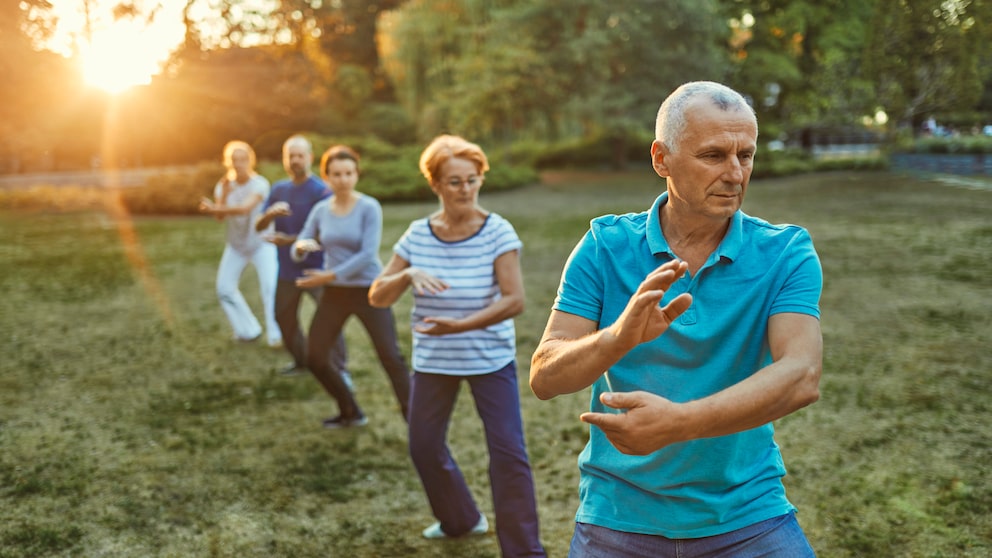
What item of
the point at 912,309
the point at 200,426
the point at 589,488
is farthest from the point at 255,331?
the point at 589,488

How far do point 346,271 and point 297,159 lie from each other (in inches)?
71.1

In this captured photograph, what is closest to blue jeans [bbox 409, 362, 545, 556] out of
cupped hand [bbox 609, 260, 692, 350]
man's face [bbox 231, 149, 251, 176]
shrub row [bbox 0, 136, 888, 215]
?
cupped hand [bbox 609, 260, 692, 350]

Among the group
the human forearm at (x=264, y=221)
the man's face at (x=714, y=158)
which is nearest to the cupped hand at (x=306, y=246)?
the human forearm at (x=264, y=221)

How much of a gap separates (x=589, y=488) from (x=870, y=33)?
3557 centimetres

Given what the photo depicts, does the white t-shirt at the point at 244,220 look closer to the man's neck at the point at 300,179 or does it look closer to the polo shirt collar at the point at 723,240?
the man's neck at the point at 300,179

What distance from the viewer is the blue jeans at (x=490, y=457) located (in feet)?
13.9

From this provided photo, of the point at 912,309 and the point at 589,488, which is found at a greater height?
the point at 589,488

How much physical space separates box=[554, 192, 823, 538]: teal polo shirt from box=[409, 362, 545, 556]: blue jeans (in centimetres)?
191

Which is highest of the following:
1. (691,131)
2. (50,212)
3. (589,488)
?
(691,131)

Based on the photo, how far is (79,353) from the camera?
9.76 meters

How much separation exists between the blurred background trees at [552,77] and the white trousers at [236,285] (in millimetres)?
16733

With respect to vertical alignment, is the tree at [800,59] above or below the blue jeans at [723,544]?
above

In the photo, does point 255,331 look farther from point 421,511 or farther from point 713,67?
point 713,67

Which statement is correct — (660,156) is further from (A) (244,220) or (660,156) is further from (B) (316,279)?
(A) (244,220)
